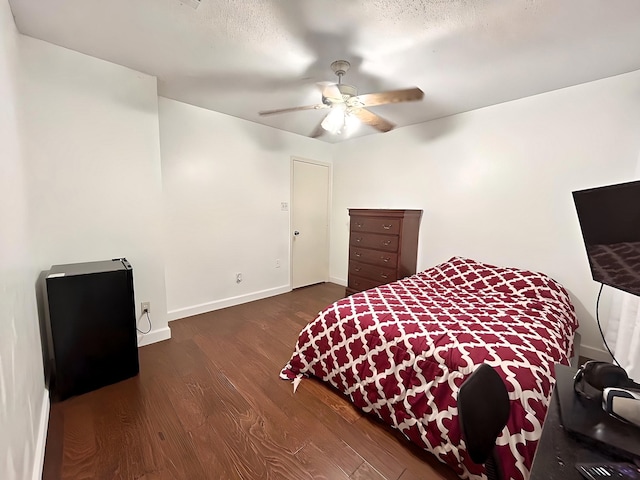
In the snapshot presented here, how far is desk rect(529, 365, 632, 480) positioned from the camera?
0.64m

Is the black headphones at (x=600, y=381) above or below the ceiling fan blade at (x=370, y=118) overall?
below

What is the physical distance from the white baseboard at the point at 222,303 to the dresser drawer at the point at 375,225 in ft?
4.73

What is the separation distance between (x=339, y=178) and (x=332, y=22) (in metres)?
2.91

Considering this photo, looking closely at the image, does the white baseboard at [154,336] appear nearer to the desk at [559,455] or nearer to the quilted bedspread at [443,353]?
the quilted bedspread at [443,353]

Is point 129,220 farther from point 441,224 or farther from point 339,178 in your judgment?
point 441,224

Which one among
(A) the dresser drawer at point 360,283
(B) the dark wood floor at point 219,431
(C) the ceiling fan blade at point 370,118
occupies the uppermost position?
(C) the ceiling fan blade at point 370,118

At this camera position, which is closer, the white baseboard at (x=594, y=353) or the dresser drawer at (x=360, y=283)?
the white baseboard at (x=594, y=353)

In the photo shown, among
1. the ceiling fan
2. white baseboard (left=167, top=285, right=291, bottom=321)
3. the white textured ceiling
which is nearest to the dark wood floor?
white baseboard (left=167, top=285, right=291, bottom=321)

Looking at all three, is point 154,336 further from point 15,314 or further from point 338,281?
point 338,281

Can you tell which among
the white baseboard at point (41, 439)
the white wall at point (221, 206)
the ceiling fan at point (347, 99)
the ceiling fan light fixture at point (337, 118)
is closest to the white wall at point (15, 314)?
the white baseboard at point (41, 439)

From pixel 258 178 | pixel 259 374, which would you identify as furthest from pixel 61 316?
pixel 258 178

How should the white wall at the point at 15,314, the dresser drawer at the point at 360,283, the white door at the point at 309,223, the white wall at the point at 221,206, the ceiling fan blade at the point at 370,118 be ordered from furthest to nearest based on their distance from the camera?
the white door at the point at 309,223 < the dresser drawer at the point at 360,283 < the white wall at the point at 221,206 < the ceiling fan blade at the point at 370,118 < the white wall at the point at 15,314

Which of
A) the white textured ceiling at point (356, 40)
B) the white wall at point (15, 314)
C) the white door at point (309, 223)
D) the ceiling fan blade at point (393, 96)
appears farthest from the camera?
the white door at point (309, 223)

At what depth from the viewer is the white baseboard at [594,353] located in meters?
2.38
